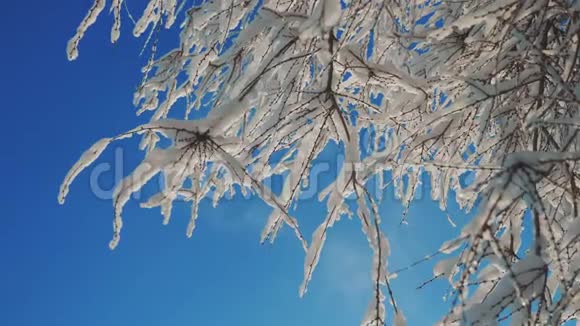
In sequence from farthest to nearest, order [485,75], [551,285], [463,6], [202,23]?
[463,6] < [202,23] < [485,75] < [551,285]

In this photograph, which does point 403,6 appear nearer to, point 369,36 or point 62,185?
point 369,36

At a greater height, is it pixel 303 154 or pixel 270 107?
pixel 270 107

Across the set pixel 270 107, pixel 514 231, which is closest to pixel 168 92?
pixel 270 107

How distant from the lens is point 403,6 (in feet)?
7.84

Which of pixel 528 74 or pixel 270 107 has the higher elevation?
pixel 270 107

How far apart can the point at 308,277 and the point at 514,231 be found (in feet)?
2.81

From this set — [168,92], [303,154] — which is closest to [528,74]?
[303,154]

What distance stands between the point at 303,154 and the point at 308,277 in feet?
1.25

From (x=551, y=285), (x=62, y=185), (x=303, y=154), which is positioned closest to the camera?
(x=62, y=185)

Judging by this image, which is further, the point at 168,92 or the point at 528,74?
the point at 168,92

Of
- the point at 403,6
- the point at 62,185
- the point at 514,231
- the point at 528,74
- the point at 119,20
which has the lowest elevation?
the point at 514,231

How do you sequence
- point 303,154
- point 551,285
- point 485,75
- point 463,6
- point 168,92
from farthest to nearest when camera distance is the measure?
point 463,6 → point 168,92 → point 485,75 → point 551,285 → point 303,154

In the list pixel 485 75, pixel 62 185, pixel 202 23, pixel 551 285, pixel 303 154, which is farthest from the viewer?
pixel 202 23

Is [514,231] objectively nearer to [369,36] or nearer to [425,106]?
[425,106]
